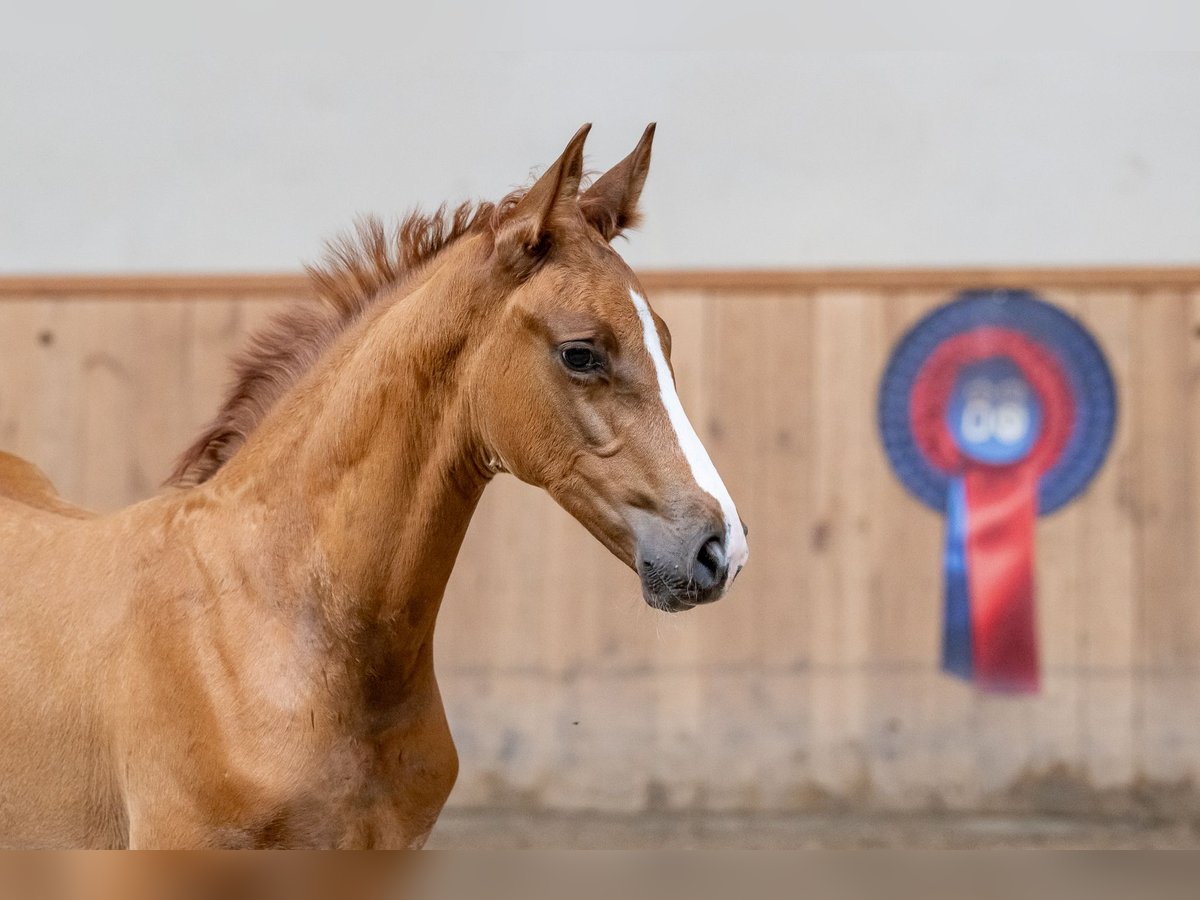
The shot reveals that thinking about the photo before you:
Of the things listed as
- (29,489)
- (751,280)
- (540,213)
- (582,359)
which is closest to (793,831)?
(751,280)

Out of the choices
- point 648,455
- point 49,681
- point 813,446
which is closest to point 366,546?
point 648,455

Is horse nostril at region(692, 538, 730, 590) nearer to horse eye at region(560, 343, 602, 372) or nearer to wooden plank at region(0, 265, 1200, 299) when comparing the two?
horse eye at region(560, 343, 602, 372)

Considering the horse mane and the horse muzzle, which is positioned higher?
the horse mane

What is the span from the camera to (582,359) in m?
2.34

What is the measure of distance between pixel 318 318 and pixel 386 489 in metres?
0.51

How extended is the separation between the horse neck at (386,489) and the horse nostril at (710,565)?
48 centimetres

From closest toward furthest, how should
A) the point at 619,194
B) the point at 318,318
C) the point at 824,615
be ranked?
1. the point at 619,194
2. the point at 318,318
3. the point at 824,615

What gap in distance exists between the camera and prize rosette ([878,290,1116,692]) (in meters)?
5.63

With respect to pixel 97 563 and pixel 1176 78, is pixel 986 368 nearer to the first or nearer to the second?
pixel 1176 78

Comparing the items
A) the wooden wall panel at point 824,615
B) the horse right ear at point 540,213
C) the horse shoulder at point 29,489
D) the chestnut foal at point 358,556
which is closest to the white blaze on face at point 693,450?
the chestnut foal at point 358,556

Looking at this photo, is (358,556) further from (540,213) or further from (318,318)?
(540,213)

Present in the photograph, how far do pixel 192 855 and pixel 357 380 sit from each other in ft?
4.16

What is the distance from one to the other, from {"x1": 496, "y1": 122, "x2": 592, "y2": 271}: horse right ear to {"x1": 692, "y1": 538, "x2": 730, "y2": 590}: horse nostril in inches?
24.6

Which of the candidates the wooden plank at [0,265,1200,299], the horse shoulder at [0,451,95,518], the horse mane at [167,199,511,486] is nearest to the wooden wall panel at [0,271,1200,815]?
the wooden plank at [0,265,1200,299]
